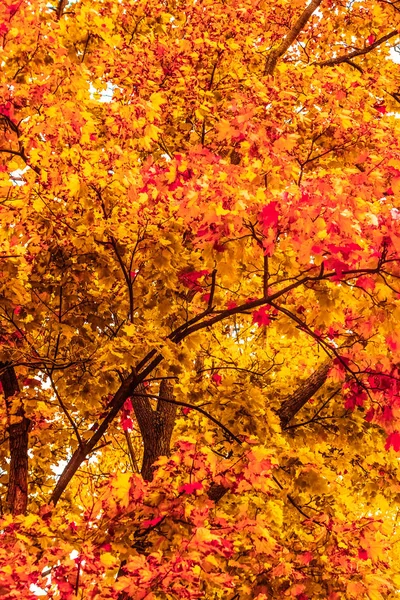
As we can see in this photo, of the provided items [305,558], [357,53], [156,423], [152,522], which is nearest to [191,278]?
[152,522]

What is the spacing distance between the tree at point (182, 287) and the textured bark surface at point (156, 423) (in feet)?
0.08

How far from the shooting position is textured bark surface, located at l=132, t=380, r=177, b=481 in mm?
7391

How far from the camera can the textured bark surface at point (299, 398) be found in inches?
287

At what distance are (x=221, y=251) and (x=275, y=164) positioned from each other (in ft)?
2.73

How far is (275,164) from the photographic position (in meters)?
4.50

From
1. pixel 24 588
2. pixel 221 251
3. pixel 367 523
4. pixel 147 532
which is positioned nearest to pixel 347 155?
pixel 221 251

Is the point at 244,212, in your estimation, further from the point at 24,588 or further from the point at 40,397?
the point at 40,397

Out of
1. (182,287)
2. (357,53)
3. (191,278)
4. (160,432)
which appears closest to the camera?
(191,278)

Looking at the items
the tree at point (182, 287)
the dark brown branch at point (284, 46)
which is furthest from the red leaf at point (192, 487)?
the dark brown branch at point (284, 46)

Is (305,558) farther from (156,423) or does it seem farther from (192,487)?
(156,423)

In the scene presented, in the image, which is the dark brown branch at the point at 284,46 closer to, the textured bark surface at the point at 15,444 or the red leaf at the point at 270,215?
the red leaf at the point at 270,215

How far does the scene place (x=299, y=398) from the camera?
24.0 ft

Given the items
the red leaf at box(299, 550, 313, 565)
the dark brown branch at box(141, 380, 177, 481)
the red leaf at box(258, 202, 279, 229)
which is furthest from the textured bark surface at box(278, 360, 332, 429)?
the red leaf at box(258, 202, 279, 229)

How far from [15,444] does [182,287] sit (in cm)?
219
